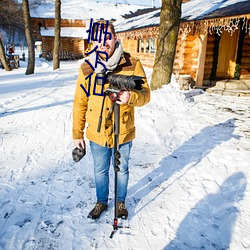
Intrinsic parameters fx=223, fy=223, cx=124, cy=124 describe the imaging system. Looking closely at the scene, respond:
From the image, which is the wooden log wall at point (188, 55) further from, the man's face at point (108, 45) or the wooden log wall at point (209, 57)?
the man's face at point (108, 45)

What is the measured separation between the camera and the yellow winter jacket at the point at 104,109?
6.65ft

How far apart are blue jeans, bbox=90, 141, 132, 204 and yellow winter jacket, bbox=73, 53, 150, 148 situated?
86 millimetres

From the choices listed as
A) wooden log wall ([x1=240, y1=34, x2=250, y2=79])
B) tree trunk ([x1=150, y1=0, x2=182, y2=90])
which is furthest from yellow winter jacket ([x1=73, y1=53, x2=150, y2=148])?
wooden log wall ([x1=240, y1=34, x2=250, y2=79])

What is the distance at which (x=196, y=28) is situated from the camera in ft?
30.4

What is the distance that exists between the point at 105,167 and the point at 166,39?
19.7ft

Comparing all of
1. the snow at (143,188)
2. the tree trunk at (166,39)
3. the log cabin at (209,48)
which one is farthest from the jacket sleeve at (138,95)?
the log cabin at (209,48)

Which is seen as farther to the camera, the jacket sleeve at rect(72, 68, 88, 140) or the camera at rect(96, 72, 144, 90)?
the jacket sleeve at rect(72, 68, 88, 140)

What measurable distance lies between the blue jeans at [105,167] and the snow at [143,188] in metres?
0.30

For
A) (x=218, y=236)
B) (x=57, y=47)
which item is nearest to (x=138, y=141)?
(x=218, y=236)

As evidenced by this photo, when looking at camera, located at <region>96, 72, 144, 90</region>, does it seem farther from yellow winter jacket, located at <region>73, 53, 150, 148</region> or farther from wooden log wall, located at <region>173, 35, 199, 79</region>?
wooden log wall, located at <region>173, 35, 199, 79</region>

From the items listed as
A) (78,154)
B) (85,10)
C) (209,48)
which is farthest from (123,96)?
(85,10)

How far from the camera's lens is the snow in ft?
7.37

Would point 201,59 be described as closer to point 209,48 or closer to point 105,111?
point 209,48

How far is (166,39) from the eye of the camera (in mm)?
7168
